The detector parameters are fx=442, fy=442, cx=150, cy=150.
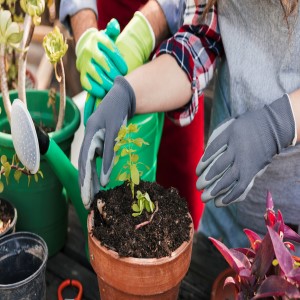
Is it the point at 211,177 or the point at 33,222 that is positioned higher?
the point at 211,177

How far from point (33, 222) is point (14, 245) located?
0.52 feet

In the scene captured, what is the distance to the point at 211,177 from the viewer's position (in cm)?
73

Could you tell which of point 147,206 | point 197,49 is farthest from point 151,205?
point 197,49

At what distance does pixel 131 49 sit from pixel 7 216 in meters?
0.41

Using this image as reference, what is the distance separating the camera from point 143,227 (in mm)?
638

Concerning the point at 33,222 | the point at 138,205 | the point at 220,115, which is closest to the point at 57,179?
the point at 33,222

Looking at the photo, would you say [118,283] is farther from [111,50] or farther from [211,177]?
[111,50]

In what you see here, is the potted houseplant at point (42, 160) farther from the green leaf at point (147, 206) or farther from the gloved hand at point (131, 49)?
the green leaf at point (147, 206)

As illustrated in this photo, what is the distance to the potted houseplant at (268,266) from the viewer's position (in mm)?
483

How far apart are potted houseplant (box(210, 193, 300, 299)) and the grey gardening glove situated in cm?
27

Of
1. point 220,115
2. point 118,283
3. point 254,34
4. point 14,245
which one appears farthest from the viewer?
point 220,115

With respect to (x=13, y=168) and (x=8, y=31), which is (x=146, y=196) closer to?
(x=13, y=168)

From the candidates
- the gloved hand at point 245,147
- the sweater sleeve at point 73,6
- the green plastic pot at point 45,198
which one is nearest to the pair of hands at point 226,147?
the gloved hand at point 245,147

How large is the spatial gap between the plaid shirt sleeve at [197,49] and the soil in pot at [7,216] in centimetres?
39
